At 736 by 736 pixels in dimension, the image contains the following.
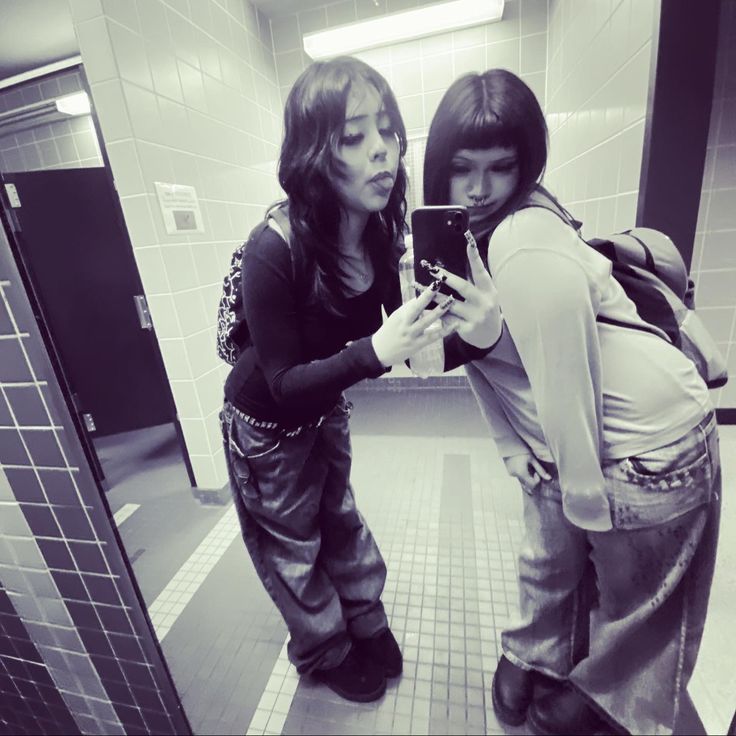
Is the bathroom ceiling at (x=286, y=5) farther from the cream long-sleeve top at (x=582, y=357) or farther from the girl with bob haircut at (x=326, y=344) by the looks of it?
the cream long-sleeve top at (x=582, y=357)

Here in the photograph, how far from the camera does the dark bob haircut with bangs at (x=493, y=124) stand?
22.2 inches

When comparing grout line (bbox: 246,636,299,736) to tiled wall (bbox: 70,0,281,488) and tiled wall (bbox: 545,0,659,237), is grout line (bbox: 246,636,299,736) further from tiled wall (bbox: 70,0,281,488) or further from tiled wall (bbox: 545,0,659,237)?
tiled wall (bbox: 545,0,659,237)

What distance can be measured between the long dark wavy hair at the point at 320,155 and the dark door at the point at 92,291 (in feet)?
4.61

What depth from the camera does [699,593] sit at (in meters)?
0.71

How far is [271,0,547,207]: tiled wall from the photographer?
6.97 feet

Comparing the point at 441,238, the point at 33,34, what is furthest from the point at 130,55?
the point at 441,238

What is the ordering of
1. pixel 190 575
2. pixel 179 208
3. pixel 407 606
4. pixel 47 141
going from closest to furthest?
pixel 407 606 < pixel 190 575 < pixel 179 208 < pixel 47 141

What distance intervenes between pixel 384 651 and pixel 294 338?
887 mm

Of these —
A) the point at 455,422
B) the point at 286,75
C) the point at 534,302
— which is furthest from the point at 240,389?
the point at 286,75

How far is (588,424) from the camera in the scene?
1.97ft

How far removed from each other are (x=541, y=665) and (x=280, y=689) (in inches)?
25.3

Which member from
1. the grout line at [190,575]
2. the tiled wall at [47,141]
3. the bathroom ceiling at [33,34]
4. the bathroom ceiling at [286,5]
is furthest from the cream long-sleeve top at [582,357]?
the tiled wall at [47,141]

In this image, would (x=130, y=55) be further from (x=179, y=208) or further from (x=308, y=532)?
(x=308, y=532)

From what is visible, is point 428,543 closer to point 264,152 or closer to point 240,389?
point 240,389
